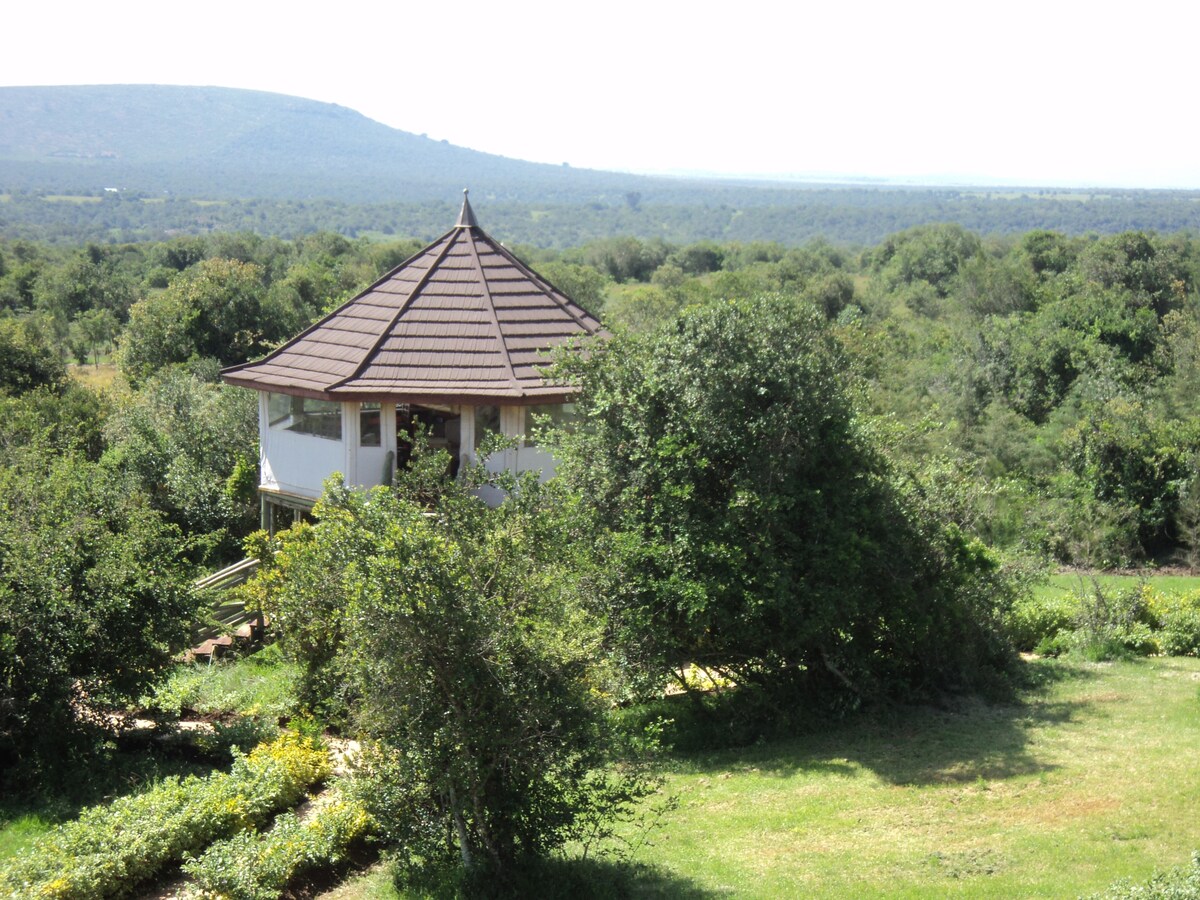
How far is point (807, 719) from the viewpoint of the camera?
50.2ft

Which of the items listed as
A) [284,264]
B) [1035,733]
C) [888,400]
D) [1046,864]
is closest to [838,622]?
[1035,733]

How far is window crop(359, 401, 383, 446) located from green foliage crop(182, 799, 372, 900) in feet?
28.6

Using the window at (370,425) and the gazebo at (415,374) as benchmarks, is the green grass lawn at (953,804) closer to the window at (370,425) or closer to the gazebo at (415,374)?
the gazebo at (415,374)

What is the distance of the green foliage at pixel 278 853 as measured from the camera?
998 centimetres

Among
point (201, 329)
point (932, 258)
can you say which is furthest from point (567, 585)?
point (932, 258)

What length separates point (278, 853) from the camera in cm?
1030

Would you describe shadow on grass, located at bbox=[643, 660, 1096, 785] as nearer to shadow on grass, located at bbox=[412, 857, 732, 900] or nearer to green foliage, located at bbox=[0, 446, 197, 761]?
shadow on grass, located at bbox=[412, 857, 732, 900]

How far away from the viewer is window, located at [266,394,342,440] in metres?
20.0

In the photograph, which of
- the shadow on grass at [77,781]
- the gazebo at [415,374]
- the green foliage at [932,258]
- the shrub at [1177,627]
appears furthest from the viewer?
the green foliage at [932,258]

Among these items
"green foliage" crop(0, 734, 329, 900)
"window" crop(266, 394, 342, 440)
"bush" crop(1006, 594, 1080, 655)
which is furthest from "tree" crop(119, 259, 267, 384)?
"green foliage" crop(0, 734, 329, 900)

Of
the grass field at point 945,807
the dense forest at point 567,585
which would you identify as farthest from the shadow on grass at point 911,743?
the dense forest at point 567,585

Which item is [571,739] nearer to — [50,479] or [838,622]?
[838,622]

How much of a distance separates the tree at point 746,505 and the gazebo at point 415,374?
3.60 m

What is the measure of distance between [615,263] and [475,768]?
105106mm
